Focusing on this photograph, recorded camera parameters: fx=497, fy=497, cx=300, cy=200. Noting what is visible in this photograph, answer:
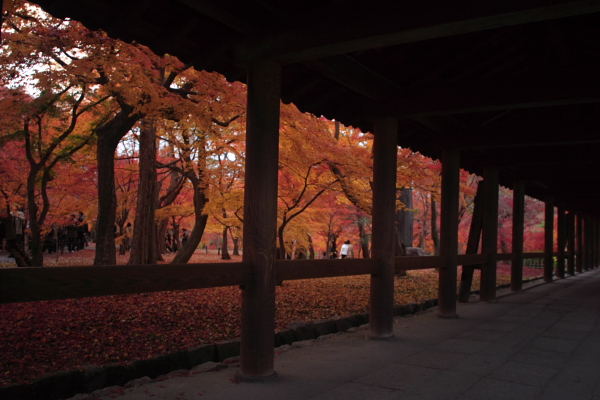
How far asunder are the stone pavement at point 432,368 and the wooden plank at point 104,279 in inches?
32.1

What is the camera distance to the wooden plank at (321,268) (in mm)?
4246

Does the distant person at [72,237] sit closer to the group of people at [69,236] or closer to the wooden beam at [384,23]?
the group of people at [69,236]

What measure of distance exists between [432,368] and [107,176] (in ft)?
26.3

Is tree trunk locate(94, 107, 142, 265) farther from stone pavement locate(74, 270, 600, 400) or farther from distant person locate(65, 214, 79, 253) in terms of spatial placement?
distant person locate(65, 214, 79, 253)

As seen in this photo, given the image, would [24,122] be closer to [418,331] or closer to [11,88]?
[11,88]

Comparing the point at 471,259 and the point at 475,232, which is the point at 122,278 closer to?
the point at 471,259

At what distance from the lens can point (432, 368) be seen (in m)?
4.41

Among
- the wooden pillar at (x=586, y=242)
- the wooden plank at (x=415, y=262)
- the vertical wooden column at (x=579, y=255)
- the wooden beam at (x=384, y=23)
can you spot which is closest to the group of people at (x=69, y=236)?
the wooden plank at (x=415, y=262)

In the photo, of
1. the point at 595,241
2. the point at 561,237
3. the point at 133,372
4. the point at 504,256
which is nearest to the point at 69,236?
the point at 504,256

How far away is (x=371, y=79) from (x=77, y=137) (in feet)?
30.5

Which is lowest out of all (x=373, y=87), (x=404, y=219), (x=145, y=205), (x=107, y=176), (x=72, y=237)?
(x=72, y=237)

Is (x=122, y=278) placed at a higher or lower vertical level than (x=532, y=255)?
higher

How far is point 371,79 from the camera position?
5.47 metres

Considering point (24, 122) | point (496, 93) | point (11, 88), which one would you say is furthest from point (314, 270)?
point (24, 122)
